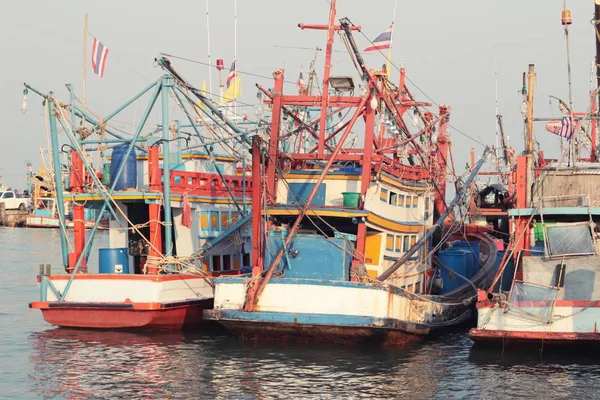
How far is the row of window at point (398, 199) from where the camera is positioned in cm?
2555

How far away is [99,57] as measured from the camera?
1125 inches

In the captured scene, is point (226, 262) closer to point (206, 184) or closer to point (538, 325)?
point (206, 184)

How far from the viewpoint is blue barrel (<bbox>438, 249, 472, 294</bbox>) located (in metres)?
29.1

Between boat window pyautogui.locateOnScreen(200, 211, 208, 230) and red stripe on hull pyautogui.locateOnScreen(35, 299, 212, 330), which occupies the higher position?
boat window pyautogui.locateOnScreen(200, 211, 208, 230)

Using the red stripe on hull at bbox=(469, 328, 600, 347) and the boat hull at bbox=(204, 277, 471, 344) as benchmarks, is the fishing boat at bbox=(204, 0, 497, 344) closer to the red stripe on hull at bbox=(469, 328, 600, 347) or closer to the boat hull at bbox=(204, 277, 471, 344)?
the boat hull at bbox=(204, 277, 471, 344)

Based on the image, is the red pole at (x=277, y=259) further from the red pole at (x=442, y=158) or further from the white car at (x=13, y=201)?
the white car at (x=13, y=201)

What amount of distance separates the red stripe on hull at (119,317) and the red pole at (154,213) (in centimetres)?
120

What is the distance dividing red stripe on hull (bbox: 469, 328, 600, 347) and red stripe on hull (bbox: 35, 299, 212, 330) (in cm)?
827

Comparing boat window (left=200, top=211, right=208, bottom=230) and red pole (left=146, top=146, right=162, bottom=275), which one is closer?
red pole (left=146, top=146, right=162, bottom=275)

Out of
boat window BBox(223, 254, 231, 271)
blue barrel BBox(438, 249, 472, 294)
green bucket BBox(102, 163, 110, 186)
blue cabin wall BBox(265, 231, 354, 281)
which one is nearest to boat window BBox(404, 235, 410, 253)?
blue barrel BBox(438, 249, 472, 294)

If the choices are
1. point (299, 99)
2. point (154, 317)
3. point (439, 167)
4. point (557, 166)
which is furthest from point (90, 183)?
point (557, 166)

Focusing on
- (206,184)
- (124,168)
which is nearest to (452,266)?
(206,184)

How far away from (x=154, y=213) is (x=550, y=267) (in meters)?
10.8

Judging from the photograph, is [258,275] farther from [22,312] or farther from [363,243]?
[22,312]
